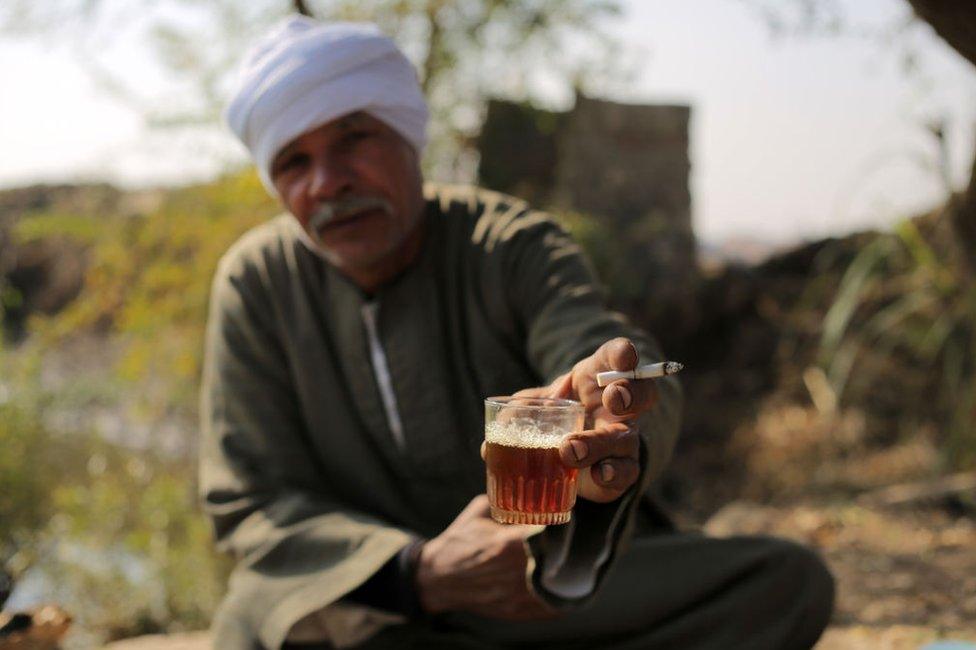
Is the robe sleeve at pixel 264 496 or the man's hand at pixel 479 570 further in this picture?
the robe sleeve at pixel 264 496

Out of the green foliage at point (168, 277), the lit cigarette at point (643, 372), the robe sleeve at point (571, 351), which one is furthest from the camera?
the green foliage at point (168, 277)

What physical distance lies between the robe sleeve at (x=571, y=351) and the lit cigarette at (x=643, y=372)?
0.42 metres

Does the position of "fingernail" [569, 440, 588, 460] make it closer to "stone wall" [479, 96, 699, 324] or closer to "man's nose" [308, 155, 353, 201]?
"man's nose" [308, 155, 353, 201]

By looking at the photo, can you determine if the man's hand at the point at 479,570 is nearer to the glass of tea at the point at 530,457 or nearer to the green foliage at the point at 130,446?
the glass of tea at the point at 530,457

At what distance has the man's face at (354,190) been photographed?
272cm

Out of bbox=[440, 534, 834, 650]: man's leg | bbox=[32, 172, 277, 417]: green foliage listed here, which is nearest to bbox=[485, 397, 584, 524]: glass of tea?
bbox=[440, 534, 834, 650]: man's leg

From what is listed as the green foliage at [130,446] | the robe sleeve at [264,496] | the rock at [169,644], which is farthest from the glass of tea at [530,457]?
the green foliage at [130,446]

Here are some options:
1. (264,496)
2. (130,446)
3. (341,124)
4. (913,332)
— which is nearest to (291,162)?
(341,124)

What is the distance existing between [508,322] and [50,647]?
4.62 ft

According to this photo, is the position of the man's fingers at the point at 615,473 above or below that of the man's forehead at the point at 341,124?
below

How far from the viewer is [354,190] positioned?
108 inches

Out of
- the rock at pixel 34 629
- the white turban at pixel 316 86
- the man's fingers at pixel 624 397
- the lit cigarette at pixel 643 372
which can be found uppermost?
the white turban at pixel 316 86

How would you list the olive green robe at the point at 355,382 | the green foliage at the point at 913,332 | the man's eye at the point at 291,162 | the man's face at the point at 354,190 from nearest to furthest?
the olive green robe at the point at 355,382, the man's face at the point at 354,190, the man's eye at the point at 291,162, the green foliage at the point at 913,332

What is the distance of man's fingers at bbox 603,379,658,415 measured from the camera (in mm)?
1675
